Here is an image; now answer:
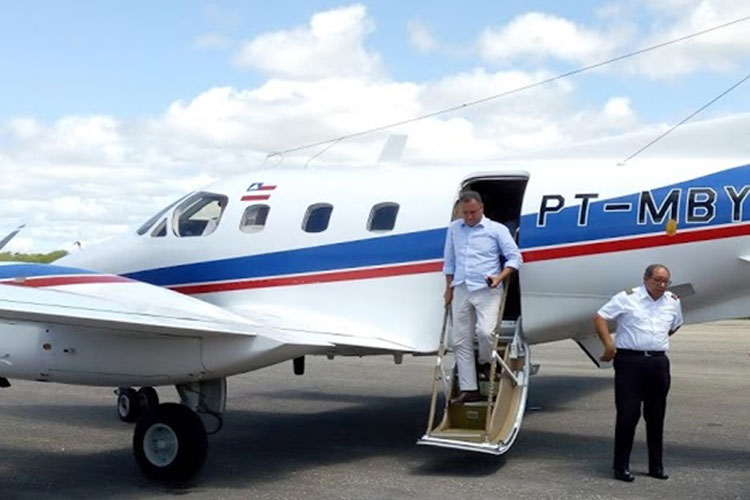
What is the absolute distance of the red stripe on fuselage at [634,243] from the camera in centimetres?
934

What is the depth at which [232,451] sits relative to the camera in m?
10.8

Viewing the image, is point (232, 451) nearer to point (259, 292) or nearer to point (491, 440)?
point (259, 292)

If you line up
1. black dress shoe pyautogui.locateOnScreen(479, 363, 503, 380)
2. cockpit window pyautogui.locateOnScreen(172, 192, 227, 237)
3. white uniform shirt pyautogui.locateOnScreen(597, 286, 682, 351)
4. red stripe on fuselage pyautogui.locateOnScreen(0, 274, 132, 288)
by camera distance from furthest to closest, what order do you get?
cockpit window pyautogui.locateOnScreen(172, 192, 227, 237), black dress shoe pyautogui.locateOnScreen(479, 363, 503, 380), red stripe on fuselage pyautogui.locateOnScreen(0, 274, 132, 288), white uniform shirt pyautogui.locateOnScreen(597, 286, 682, 351)

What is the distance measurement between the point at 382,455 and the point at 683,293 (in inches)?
134

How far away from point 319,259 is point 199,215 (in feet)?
5.84

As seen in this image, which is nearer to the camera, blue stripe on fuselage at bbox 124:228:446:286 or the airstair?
the airstair

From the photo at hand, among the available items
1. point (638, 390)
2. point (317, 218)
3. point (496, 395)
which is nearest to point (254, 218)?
point (317, 218)

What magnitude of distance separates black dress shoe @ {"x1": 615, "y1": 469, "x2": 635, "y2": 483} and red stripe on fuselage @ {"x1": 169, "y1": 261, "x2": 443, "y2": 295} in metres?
2.59

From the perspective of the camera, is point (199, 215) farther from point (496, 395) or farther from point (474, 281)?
point (496, 395)

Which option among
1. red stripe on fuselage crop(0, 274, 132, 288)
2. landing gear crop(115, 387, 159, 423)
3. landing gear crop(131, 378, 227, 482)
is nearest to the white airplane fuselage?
landing gear crop(131, 378, 227, 482)

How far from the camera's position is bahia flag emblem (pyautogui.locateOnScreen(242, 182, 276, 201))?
1142cm

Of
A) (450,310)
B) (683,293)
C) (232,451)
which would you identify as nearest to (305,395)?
(232,451)

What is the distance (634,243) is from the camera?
9602 millimetres

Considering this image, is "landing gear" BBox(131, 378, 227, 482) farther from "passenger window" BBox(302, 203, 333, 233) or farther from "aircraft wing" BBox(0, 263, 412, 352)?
"passenger window" BBox(302, 203, 333, 233)
